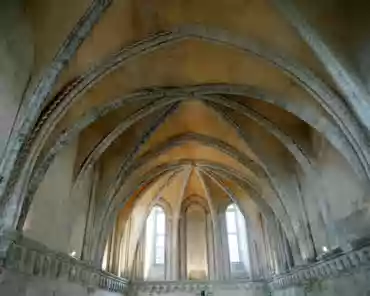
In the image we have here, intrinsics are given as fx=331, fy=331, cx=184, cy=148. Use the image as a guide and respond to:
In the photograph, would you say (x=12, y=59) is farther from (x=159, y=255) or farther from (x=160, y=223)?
(x=159, y=255)

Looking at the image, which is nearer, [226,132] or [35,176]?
[35,176]

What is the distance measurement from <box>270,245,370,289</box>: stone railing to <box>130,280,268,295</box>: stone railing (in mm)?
1707

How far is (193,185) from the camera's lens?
17.5 metres

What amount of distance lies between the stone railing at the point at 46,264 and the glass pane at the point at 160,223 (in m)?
4.94

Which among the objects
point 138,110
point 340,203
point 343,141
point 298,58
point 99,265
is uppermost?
point 138,110

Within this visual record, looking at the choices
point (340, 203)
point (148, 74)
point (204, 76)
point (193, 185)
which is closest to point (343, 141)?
point (340, 203)

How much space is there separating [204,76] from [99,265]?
24.6ft

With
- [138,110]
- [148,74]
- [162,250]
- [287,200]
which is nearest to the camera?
[148,74]

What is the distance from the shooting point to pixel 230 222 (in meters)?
17.2

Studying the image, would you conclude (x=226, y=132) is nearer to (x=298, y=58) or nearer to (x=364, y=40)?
(x=298, y=58)

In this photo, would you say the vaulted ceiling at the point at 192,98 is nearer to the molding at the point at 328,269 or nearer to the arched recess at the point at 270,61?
the arched recess at the point at 270,61

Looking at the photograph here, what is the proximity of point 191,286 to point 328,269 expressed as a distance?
23.2ft

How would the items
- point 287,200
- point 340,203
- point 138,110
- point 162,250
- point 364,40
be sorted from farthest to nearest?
point 162,250, point 287,200, point 138,110, point 340,203, point 364,40

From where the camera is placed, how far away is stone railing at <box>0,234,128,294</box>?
284 inches
